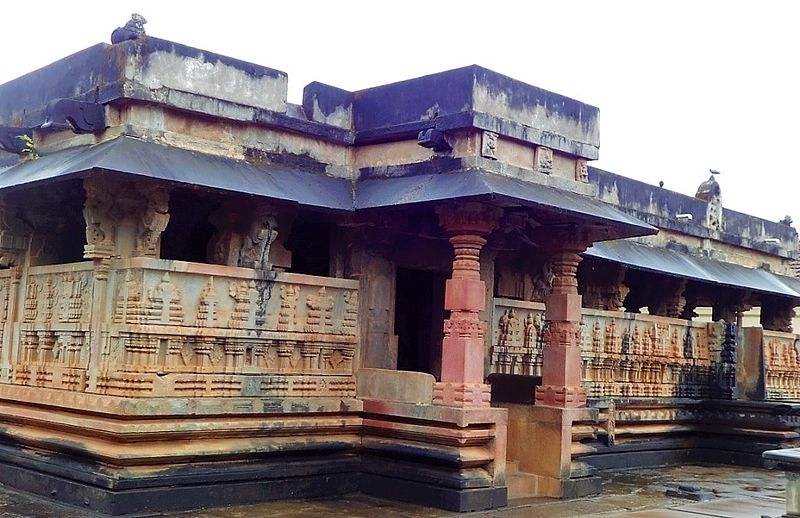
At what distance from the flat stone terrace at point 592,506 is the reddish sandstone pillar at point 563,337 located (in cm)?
122

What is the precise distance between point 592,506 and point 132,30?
709 cm

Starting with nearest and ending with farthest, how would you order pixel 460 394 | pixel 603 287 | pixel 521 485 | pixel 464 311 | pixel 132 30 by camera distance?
pixel 132 30
pixel 460 394
pixel 464 311
pixel 521 485
pixel 603 287

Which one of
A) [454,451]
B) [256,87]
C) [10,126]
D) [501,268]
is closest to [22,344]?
[10,126]

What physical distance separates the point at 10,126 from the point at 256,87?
2952 mm

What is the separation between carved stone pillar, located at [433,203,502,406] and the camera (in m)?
10.5

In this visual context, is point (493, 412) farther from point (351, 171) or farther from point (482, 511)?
point (351, 171)

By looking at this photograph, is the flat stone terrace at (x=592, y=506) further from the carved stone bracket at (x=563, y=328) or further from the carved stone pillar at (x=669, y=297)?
the carved stone pillar at (x=669, y=297)

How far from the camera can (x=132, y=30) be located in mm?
10211

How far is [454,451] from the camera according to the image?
34.2 feet

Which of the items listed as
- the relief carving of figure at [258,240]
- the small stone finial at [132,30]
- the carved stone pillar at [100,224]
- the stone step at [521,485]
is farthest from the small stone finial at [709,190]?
the carved stone pillar at [100,224]

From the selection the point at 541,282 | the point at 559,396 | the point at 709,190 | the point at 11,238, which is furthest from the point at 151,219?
the point at 709,190

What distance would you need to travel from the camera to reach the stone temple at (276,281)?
387 inches

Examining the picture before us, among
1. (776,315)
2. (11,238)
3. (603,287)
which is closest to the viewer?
(11,238)

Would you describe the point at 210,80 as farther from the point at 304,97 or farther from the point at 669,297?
the point at 669,297
